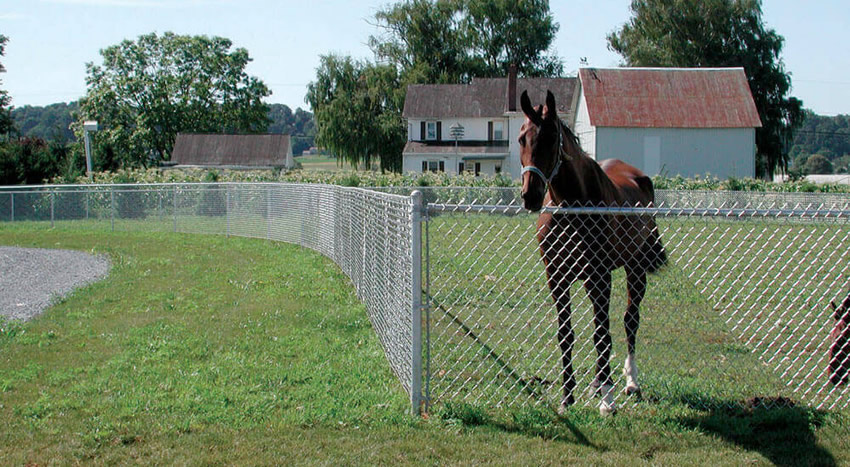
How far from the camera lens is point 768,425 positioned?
5.19 metres

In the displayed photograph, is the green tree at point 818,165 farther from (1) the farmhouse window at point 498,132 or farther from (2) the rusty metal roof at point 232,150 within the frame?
(2) the rusty metal roof at point 232,150

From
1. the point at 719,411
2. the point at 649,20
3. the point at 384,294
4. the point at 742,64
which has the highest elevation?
the point at 649,20

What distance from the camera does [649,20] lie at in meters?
52.1

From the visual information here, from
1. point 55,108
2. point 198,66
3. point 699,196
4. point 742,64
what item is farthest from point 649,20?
point 55,108

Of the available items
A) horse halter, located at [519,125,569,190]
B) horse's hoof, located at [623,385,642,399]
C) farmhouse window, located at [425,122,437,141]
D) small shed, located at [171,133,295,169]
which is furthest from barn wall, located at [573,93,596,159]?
horse halter, located at [519,125,569,190]

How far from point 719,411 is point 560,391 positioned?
111 cm

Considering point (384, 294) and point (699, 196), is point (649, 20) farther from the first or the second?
point (384, 294)

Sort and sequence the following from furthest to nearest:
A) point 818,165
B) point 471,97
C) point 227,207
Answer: point 818,165 < point 471,97 < point 227,207

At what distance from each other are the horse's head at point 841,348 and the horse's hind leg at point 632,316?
56.8 inches

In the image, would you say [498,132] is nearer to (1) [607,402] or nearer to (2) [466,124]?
(2) [466,124]

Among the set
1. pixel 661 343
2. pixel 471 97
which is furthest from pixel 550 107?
pixel 471 97

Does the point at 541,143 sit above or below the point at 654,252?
above

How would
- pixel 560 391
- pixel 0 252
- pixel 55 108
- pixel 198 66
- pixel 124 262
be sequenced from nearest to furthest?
pixel 560 391 < pixel 124 262 < pixel 0 252 < pixel 198 66 < pixel 55 108

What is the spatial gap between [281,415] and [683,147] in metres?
41.5
